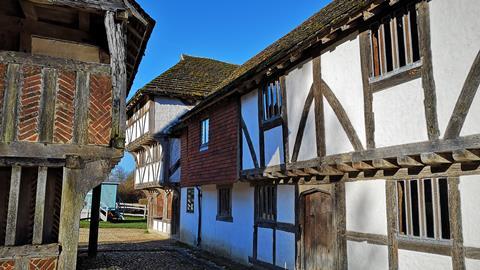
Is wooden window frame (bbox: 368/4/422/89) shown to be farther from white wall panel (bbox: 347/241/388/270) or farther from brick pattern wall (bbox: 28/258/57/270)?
brick pattern wall (bbox: 28/258/57/270)

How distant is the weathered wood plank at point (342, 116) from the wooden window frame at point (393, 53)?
2.84ft

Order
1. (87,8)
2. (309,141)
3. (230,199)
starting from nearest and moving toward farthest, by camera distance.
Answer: (87,8)
(309,141)
(230,199)

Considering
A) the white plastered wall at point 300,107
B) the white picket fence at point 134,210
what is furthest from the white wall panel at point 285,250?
the white picket fence at point 134,210

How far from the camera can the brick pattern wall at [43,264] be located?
615cm

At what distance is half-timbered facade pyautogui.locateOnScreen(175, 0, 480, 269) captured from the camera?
18.7 ft

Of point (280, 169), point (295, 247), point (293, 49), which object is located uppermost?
point (293, 49)

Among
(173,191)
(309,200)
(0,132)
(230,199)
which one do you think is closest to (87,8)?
(0,132)

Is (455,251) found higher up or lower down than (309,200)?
lower down

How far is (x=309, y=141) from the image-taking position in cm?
898

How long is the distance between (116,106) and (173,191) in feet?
53.7

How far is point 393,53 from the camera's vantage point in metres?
6.84

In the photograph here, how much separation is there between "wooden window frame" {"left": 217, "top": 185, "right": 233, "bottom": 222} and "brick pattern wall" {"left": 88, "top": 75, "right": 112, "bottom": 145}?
8152 millimetres

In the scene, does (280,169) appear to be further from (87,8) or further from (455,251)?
(87,8)

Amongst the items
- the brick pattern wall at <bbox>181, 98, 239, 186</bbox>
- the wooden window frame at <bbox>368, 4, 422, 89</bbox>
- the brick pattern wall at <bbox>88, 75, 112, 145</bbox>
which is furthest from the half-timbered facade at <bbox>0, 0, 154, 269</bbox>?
the brick pattern wall at <bbox>181, 98, 239, 186</bbox>
